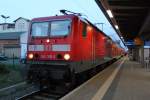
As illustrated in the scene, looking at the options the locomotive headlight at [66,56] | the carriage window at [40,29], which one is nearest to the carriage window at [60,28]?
the carriage window at [40,29]

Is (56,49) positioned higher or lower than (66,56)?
higher

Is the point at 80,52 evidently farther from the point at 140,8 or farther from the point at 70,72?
the point at 140,8

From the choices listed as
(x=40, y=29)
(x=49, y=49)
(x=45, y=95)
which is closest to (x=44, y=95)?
(x=45, y=95)

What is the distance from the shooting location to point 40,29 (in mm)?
14180

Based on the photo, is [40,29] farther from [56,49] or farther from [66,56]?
[66,56]

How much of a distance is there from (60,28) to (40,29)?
1079 millimetres

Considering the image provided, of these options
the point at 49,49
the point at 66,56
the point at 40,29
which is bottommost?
the point at 66,56

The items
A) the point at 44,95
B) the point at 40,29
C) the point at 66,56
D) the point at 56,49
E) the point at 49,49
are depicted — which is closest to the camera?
the point at 66,56

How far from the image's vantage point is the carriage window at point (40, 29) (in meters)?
14.0

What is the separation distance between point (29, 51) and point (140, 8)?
31.3 feet

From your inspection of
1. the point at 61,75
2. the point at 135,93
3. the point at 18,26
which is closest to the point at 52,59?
the point at 61,75

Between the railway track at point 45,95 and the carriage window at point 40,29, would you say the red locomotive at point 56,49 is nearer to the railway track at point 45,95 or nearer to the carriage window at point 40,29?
the carriage window at point 40,29

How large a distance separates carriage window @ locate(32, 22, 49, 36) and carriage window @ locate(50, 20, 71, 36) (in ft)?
1.05

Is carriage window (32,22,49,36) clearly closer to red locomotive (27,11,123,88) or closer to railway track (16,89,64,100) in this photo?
red locomotive (27,11,123,88)
